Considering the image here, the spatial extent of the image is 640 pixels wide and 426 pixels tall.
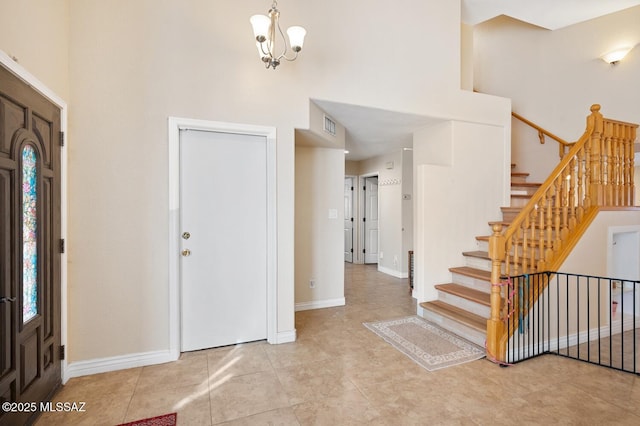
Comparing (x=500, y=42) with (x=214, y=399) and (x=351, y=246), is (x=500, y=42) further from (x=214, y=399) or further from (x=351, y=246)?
(x=214, y=399)

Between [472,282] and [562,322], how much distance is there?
0.89 m

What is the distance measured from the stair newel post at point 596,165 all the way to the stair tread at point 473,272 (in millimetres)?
1304

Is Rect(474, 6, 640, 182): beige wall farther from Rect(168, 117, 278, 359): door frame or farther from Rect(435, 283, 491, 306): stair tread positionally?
Rect(168, 117, 278, 359): door frame

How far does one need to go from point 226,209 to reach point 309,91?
1460mm

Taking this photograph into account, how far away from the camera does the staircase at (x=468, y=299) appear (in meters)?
3.22

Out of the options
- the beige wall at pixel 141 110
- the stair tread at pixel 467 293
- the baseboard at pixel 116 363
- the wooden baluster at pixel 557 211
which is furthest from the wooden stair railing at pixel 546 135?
the baseboard at pixel 116 363

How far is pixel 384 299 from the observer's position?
4699mm

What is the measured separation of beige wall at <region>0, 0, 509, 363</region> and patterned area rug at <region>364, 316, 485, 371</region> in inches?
44.4

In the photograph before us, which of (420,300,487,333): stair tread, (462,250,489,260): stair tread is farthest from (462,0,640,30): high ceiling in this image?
(420,300,487,333): stair tread

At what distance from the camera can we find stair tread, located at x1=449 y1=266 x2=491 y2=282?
354 centimetres

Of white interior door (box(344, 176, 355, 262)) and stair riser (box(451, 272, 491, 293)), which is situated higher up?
white interior door (box(344, 176, 355, 262))

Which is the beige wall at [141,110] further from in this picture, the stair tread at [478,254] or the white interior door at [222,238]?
the stair tread at [478,254]

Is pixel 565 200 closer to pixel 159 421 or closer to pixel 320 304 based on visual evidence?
pixel 320 304

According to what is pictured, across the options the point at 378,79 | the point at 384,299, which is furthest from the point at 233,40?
the point at 384,299
